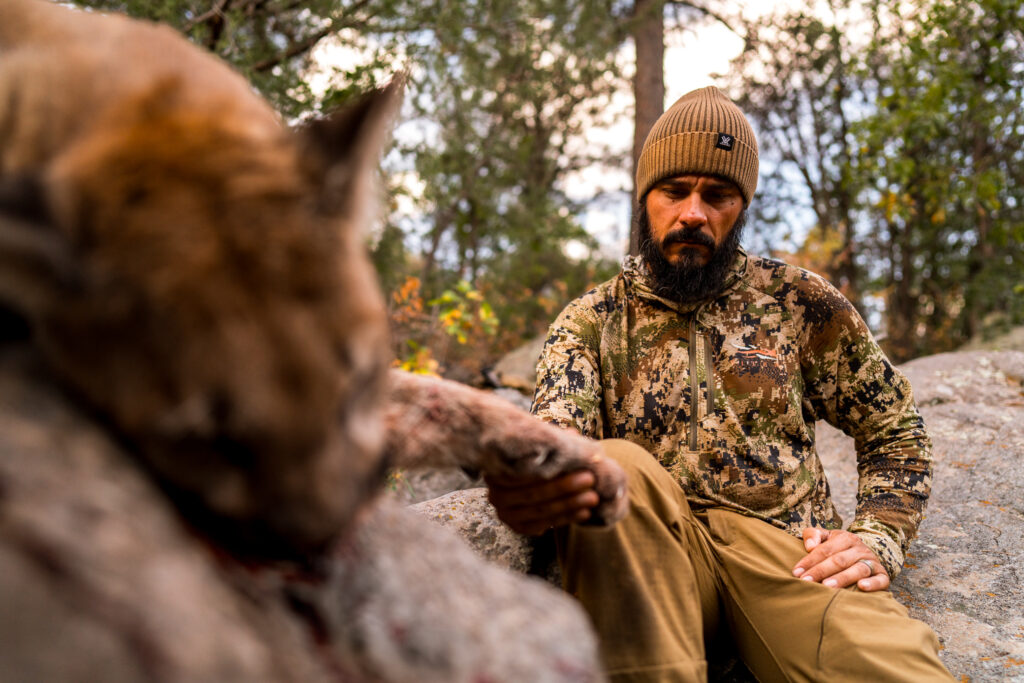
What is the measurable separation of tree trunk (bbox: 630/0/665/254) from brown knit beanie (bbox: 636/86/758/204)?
4415 millimetres

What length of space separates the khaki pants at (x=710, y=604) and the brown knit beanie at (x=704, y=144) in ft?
5.90

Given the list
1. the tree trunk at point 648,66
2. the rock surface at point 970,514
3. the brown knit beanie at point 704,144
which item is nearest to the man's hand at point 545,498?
the rock surface at point 970,514

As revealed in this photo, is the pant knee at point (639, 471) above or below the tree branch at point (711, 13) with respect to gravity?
below

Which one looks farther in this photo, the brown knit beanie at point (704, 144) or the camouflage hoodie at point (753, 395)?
the brown knit beanie at point (704, 144)

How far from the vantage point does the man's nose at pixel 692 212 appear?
139 inches

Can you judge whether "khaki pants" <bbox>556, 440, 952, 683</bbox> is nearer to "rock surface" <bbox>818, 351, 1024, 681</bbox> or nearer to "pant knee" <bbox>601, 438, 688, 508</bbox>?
"pant knee" <bbox>601, 438, 688, 508</bbox>

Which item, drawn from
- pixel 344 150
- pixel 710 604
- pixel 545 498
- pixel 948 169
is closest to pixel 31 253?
pixel 344 150

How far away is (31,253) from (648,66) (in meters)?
8.40

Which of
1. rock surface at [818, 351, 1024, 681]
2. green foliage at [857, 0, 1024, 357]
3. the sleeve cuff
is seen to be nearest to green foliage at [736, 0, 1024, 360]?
green foliage at [857, 0, 1024, 357]

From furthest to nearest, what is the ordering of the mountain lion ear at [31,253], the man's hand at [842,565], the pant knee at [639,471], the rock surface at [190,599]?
the man's hand at [842,565] < the pant knee at [639,471] < the mountain lion ear at [31,253] < the rock surface at [190,599]

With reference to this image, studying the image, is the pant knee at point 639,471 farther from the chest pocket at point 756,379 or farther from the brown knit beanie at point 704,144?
the brown knit beanie at point 704,144

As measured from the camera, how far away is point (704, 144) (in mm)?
3543

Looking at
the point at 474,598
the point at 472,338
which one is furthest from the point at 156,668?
the point at 472,338

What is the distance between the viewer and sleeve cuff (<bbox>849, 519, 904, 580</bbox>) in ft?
9.42
